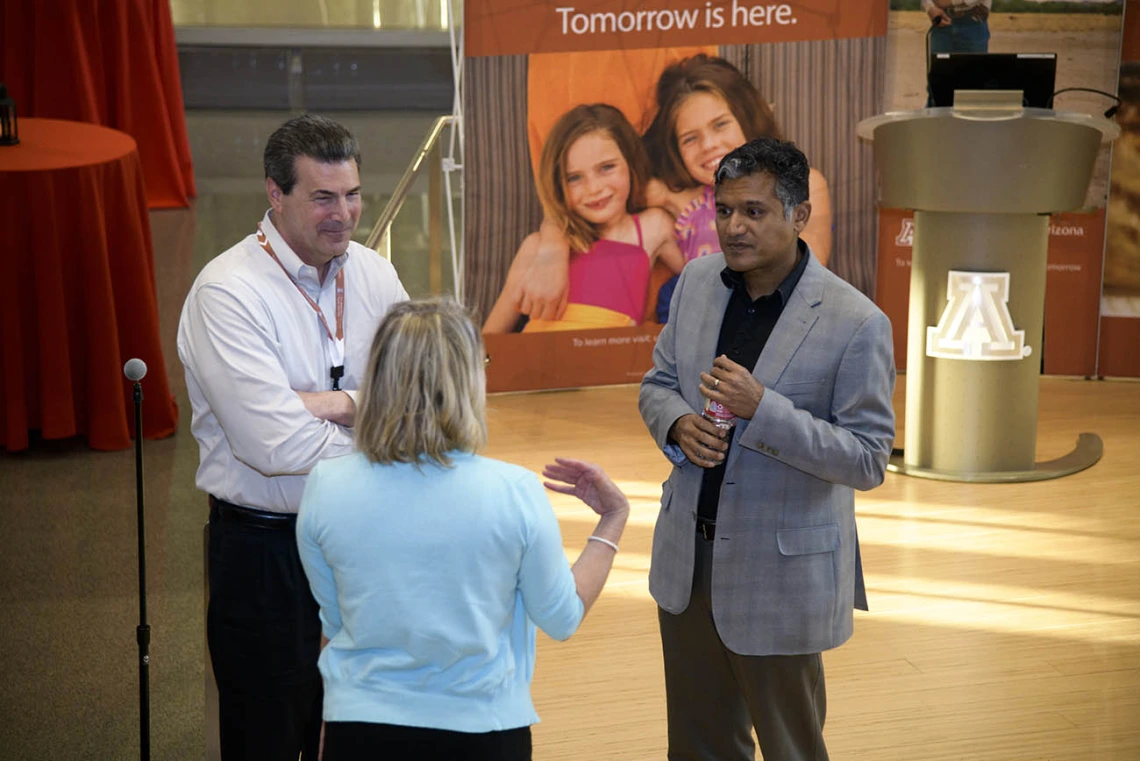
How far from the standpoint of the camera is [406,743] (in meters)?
1.89

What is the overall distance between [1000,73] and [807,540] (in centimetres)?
322

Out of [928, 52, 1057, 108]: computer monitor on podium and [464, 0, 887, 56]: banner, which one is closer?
[928, 52, 1057, 108]: computer monitor on podium

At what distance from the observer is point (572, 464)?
2139 millimetres

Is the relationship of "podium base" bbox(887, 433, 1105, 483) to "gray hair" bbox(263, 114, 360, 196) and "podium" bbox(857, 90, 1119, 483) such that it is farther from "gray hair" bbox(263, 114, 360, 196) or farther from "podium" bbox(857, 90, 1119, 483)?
"gray hair" bbox(263, 114, 360, 196)

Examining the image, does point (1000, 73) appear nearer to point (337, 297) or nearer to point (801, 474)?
point (801, 474)

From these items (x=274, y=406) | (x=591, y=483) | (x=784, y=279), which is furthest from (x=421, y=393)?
(x=784, y=279)

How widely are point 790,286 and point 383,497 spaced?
1.13m

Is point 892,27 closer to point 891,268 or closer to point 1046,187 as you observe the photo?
point 891,268

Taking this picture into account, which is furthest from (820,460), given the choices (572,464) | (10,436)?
(10,436)

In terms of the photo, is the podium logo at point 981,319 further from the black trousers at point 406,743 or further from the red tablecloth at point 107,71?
the red tablecloth at point 107,71

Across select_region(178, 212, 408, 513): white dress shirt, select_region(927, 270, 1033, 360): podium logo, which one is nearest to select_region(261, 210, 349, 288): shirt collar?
select_region(178, 212, 408, 513): white dress shirt

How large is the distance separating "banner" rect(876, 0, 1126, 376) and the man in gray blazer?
4.11 m

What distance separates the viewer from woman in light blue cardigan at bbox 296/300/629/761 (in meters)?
1.86

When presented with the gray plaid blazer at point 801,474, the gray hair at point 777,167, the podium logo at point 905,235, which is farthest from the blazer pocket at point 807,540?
the podium logo at point 905,235
